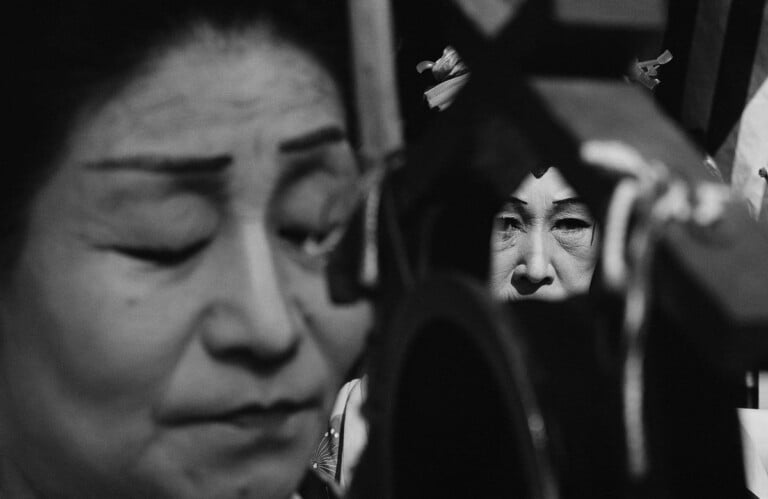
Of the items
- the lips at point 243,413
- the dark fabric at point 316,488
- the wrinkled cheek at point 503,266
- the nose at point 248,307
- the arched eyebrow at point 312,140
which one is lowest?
the wrinkled cheek at point 503,266

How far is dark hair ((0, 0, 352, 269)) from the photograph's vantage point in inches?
33.3

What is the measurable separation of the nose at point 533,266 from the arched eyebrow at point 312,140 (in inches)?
41.9

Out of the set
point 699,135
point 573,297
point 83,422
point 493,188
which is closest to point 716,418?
point 573,297

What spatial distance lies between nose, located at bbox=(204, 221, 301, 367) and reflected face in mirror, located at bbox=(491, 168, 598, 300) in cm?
111

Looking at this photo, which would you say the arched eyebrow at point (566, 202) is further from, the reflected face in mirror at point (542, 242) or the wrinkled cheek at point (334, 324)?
the wrinkled cheek at point (334, 324)

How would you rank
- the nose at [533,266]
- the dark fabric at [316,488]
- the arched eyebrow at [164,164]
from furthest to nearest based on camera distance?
the nose at [533,266]
the dark fabric at [316,488]
the arched eyebrow at [164,164]

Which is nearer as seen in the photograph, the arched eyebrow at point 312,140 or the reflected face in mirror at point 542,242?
the arched eyebrow at point 312,140

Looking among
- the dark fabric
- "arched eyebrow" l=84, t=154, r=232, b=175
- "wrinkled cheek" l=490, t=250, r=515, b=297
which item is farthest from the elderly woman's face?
"wrinkled cheek" l=490, t=250, r=515, b=297

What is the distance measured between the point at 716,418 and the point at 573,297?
147 millimetres

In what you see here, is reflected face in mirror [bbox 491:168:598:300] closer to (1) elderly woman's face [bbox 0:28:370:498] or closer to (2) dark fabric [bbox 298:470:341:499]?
(2) dark fabric [bbox 298:470:341:499]

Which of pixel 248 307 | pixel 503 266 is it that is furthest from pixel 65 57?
pixel 503 266

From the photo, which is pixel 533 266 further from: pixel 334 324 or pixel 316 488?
pixel 334 324

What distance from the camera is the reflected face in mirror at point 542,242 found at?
1934 mm

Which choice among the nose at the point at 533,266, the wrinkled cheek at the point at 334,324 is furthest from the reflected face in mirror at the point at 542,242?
the wrinkled cheek at the point at 334,324
